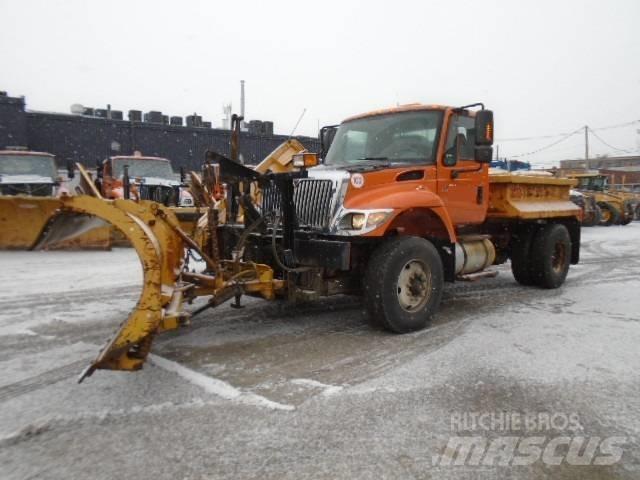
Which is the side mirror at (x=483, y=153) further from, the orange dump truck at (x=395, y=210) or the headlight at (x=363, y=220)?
the headlight at (x=363, y=220)

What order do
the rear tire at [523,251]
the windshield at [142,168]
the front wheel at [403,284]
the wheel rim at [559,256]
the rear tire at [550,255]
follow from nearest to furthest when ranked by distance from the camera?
the front wheel at [403,284]
the rear tire at [550,255]
the rear tire at [523,251]
the wheel rim at [559,256]
the windshield at [142,168]

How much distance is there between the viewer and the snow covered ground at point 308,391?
9.39ft

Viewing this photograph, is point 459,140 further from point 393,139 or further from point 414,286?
point 414,286

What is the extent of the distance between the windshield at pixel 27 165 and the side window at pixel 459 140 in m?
12.2

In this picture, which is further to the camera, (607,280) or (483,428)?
(607,280)

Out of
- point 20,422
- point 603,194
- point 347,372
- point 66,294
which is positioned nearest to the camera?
point 20,422

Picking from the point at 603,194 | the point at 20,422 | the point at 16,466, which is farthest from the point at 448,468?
the point at 603,194

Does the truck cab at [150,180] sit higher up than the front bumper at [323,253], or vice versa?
the truck cab at [150,180]

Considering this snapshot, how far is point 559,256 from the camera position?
830 cm

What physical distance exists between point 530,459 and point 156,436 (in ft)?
7.23

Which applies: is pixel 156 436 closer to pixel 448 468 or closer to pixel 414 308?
pixel 448 468

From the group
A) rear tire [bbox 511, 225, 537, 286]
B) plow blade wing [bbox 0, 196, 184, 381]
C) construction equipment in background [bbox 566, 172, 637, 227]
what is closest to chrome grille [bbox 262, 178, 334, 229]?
plow blade wing [bbox 0, 196, 184, 381]

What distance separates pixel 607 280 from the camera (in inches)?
347

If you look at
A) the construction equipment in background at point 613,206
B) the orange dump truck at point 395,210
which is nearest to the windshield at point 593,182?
the construction equipment in background at point 613,206
